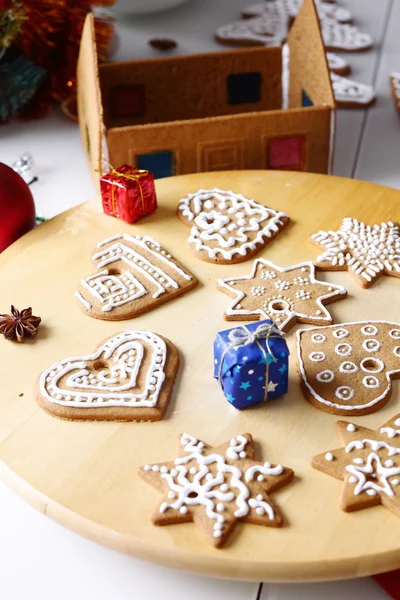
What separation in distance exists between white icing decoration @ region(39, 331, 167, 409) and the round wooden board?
0.03 m

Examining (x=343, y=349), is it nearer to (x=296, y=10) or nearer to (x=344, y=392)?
(x=344, y=392)

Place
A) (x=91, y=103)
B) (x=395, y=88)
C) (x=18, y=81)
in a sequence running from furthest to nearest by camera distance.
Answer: (x=395, y=88)
(x=18, y=81)
(x=91, y=103)

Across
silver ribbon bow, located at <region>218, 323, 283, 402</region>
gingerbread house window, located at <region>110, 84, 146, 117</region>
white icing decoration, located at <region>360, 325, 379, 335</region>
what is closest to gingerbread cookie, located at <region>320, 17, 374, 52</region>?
gingerbread house window, located at <region>110, 84, 146, 117</region>

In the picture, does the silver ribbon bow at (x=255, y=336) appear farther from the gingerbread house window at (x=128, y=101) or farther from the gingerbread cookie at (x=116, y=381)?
the gingerbread house window at (x=128, y=101)

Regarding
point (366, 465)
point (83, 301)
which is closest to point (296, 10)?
point (83, 301)

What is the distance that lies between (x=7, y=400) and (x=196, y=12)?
1.44 metres

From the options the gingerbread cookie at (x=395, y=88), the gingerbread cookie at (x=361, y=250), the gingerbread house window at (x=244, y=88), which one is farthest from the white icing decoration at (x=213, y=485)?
the gingerbread cookie at (x=395, y=88)

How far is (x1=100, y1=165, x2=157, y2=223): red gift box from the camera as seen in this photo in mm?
1172

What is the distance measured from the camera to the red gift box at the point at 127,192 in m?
1.17

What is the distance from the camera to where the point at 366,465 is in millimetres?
839

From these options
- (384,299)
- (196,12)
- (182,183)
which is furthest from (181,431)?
(196,12)

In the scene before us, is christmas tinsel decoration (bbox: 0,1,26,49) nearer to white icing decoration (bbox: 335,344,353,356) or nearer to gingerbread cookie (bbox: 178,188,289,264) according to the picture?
gingerbread cookie (bbox: 178,188,289,264)

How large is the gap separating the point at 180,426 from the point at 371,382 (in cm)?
23

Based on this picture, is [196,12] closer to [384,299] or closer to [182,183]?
[182,183]
